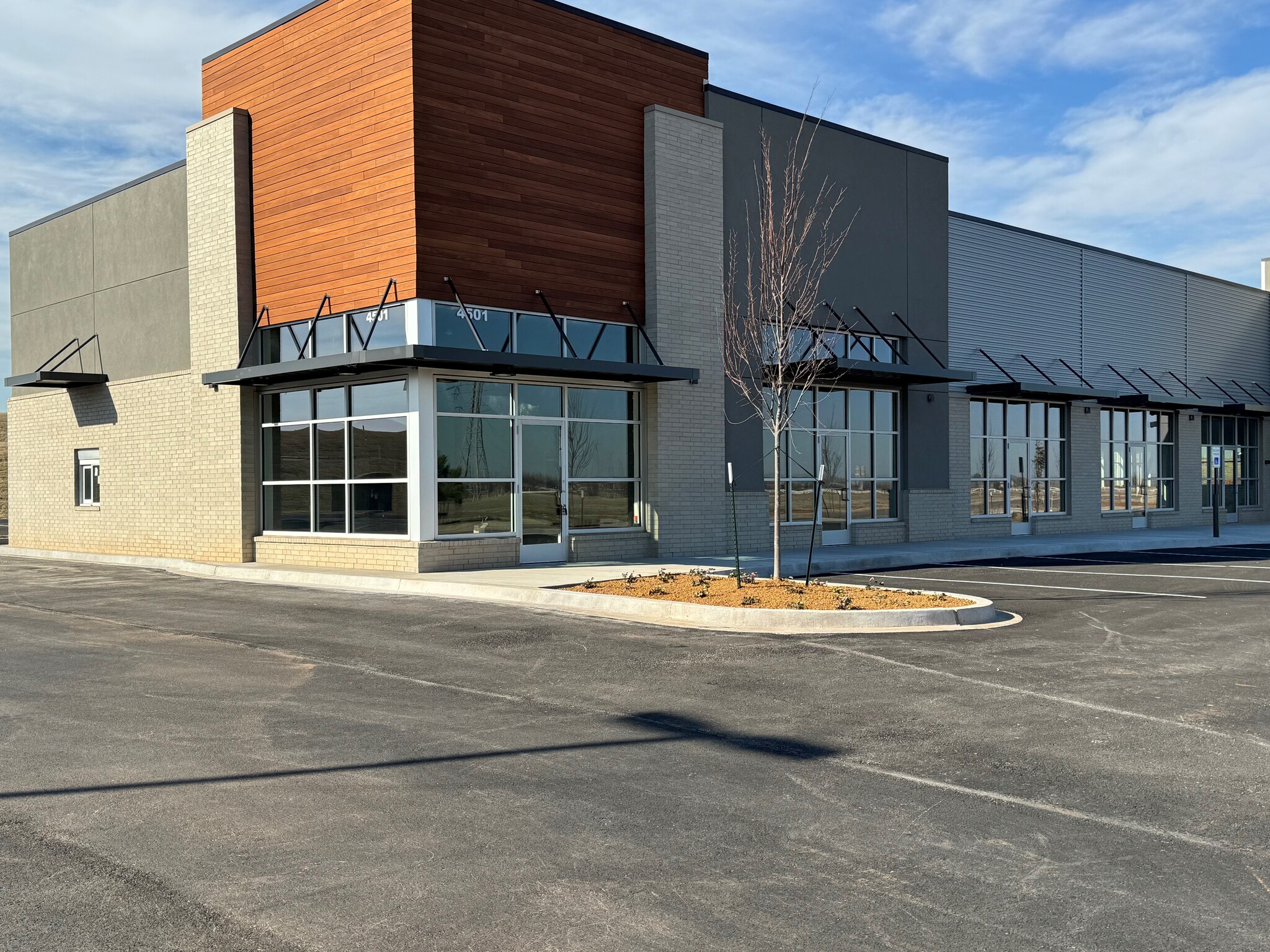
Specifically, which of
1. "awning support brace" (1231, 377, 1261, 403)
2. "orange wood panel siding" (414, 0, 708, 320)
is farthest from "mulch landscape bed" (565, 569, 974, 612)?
"awning support brace" (1231, 377, 1261, 403)

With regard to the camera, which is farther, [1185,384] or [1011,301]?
[1185,384]

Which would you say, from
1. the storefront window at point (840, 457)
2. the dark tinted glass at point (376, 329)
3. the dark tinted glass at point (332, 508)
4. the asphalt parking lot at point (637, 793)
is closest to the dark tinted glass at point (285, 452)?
the dark tinted glass at point (332, 508)

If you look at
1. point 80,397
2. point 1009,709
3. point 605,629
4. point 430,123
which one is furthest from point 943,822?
point 80,397

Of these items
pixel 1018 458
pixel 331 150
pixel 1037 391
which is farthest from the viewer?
pixel 1018 458

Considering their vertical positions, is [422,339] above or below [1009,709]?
above

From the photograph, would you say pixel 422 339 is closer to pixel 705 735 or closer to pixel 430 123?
pixel 430 123

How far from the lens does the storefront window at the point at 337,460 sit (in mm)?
18969

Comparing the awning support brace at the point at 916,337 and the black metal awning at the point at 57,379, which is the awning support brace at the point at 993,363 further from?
the black metal awning at the point at 57,379

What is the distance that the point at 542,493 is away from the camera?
65.7ft

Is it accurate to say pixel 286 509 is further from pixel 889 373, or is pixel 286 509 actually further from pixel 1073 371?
pixel 1073 371

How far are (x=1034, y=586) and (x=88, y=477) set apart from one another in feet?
70.9

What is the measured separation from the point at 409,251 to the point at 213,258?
19.5 feet

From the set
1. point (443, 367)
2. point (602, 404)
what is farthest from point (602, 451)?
point (443, 367)

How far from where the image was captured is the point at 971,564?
2142cm
